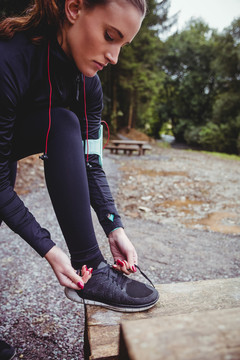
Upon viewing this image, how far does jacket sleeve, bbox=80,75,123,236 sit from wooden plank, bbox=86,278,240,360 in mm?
386

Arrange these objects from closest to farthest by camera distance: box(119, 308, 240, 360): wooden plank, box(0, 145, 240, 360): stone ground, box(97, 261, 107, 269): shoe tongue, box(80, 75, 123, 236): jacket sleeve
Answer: box(119, 308, 240, 360): wooden plank, box(97, 261, 107, 269): shoe tongue, box(80, 75, 123, 236): jacket sleeve, box(0, 145, 240, 360): stone ground

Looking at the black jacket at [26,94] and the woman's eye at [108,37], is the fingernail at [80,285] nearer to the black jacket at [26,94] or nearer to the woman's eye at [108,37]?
the black jacket at [26,94]

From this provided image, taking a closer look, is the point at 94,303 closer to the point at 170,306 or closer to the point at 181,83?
the point at 170,306

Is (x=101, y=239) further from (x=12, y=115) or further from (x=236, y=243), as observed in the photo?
(x=12, y=115)

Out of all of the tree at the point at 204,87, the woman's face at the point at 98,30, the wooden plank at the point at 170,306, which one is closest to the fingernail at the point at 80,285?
the wooden plank at the point at 170,306

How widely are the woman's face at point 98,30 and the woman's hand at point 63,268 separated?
30.9 inches

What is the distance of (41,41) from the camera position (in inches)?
42.6

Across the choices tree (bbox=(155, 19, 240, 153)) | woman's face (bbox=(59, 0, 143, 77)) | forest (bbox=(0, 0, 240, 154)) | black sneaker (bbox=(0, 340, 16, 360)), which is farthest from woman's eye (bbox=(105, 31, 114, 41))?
tree (bbox=(155, 19, 240, 153))

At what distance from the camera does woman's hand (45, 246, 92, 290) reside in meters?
1.00

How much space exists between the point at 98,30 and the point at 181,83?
23178mm

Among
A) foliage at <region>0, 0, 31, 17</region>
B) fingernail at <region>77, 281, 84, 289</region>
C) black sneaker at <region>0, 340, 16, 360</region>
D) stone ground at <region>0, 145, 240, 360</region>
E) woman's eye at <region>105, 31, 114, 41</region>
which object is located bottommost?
stone ground at <region>0, 145, 240, 360</region>

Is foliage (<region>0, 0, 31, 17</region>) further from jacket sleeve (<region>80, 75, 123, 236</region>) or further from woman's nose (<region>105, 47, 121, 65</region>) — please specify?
woman's nose (<region>105, 47, 121, 65</region>)

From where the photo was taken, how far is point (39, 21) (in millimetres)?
1073

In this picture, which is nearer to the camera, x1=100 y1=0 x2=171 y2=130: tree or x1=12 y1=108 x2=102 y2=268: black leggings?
x1=12 y1=108 x2=102 y2=268: black leggings
